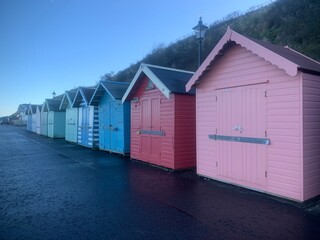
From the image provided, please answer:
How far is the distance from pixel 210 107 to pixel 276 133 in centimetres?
235

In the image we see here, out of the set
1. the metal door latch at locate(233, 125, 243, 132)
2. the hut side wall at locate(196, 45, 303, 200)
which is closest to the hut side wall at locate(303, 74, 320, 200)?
the hut side wall at locate(196, 45, 303, 200)

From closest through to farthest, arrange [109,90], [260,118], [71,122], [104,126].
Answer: [260,118], [109,90], [104,126], [71,122]

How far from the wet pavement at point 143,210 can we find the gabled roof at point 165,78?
3.13 meters

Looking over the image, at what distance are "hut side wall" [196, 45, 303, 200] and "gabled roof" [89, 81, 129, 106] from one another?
758 cm

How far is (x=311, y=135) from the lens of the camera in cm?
614

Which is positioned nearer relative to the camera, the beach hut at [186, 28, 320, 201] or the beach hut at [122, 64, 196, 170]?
the beach hut at [186, 28, 320, 201]

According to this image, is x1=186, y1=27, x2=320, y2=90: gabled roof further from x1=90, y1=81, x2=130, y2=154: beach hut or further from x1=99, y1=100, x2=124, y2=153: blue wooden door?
x1=99, y1=100, x2=124, y2=153: blue wooden door

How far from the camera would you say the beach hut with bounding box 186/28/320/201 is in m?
5.98

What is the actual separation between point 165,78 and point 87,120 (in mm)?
9411

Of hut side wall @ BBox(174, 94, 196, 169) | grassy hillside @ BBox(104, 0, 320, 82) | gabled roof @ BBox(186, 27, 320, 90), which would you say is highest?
grassy hillside @ BBox(104, 0, 320, 82)

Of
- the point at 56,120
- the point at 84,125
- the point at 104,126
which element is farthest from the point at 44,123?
the point at 104,126

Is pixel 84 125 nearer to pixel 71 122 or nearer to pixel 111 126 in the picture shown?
pixel 71 122

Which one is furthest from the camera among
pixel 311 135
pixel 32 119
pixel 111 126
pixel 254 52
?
pixel 32 119

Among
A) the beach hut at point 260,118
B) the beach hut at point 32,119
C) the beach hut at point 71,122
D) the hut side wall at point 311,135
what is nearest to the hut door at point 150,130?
the beach hut at point 260,118
